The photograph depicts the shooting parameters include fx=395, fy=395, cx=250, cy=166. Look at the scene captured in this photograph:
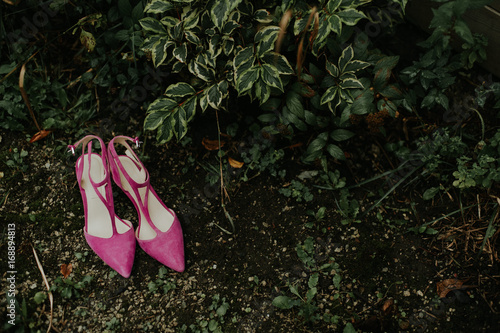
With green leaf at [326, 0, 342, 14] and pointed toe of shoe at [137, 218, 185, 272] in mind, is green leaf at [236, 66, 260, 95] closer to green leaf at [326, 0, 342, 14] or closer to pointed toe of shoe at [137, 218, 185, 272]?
green leaf at [326, 0, 342, 14]

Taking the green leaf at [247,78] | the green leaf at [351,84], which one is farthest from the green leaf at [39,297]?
the green leaf at [351,84]

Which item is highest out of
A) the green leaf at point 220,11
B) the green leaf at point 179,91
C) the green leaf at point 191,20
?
the green leaf at point 220,11

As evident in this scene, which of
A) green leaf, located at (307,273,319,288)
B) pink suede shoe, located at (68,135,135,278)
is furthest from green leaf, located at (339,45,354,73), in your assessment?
pink suede shoe, located at (68,135,135,278)

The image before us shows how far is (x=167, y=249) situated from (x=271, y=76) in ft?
3.06

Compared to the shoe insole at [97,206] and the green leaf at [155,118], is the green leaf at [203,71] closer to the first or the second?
the green leaf at [155,118]

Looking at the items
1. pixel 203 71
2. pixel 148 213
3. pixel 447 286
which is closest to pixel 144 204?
pixel 148 213

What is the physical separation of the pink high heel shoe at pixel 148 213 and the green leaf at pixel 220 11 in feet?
2.37

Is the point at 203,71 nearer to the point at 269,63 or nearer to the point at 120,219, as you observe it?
the point at 269,63

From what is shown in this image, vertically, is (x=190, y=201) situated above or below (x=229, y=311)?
above

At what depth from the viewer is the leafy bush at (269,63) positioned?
1.64 m

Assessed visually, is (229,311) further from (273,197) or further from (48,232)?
(48,232)

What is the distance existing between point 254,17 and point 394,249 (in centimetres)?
127

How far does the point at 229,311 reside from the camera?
181 centimetres

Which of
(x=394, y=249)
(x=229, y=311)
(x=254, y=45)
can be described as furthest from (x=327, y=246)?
(x=254, y=45)
